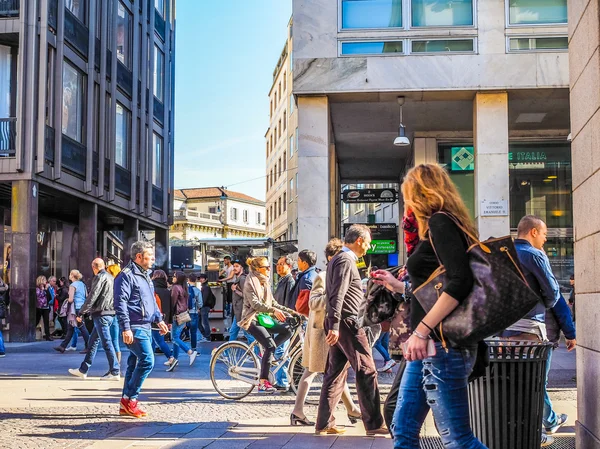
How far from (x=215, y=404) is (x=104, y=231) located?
84.7ft

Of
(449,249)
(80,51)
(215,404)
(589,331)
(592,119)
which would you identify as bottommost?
(215,404)

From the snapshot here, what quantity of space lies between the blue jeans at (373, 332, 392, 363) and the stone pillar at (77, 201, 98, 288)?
1407 centimetres

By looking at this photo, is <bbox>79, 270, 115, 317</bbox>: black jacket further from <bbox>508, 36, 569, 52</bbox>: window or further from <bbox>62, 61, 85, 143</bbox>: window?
<bbox>62, 61, 85, 143</bbox>: window

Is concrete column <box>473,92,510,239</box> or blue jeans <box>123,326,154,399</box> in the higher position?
concrete column <box>473,92,510,239</box>

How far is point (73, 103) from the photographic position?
2428 centimetres

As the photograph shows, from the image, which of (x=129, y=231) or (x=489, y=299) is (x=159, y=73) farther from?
(x=489, y=299)

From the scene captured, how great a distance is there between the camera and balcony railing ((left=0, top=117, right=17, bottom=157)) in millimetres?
21062

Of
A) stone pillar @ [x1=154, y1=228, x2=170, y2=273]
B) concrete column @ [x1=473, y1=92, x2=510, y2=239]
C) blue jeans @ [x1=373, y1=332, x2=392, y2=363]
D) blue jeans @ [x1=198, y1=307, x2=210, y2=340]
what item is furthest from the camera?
stone pillar @ [x1=154, y1=228, x2=170, y2=273]

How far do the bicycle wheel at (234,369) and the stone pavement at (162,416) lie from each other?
0.70 ft

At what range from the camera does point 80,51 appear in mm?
24312

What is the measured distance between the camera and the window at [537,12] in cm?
1662

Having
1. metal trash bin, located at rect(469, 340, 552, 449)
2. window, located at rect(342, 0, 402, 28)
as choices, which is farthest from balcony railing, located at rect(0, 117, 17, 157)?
metal trash bin, located at rect(469, 340, 552, 449)

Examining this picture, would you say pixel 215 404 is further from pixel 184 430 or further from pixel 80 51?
pixel 80 51

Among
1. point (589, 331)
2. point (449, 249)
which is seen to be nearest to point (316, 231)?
point (589, 331)
